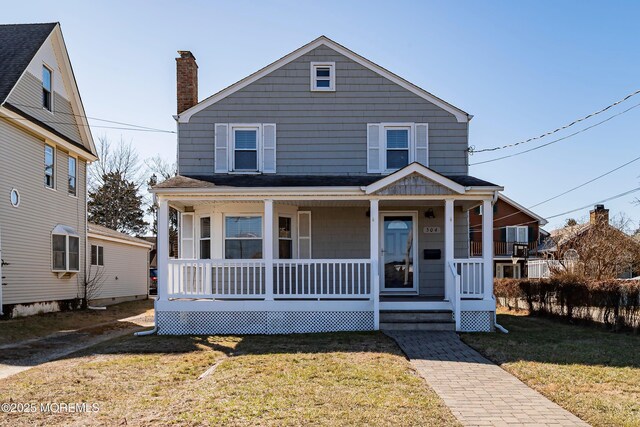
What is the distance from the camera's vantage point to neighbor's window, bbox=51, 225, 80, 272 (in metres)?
18.1

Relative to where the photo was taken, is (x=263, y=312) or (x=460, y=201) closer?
(x=263, y=312)

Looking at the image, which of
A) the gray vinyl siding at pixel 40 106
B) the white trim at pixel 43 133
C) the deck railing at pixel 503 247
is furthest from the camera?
the deck railing at pixel 503 247

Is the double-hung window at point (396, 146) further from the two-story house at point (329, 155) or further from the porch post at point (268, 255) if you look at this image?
the porch post at point (268, 255)

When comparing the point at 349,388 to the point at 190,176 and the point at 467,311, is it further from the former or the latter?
the point at 190,176

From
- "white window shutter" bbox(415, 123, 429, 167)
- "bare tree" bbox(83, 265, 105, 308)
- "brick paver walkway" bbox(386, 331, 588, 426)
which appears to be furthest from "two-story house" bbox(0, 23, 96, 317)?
"brick paver walkway" bbox(386, 331, 588, 426)

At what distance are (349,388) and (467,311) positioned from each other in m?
5.91

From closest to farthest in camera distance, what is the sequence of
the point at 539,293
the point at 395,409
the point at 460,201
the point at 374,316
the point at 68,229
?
the point at 395,409, the point at 374,316, the point at 460,201, the point at 539,293, the point at 68,229

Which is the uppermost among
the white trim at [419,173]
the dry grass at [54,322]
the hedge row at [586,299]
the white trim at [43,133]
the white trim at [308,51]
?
the white trim at [308,51]

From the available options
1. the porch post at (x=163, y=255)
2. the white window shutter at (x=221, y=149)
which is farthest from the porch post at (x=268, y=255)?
the white window shutter at (x=221, y=149)

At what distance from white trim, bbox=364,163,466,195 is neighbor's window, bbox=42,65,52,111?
12.3 m

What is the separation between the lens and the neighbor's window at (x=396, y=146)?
46.6ft

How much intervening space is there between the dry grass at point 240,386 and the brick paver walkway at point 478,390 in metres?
0.24

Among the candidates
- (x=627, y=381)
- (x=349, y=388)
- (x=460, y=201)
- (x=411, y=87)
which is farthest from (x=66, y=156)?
(x=627, y=381)

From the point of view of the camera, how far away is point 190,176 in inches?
543
